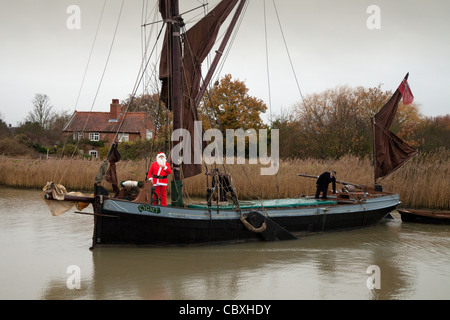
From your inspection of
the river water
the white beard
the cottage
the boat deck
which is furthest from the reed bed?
the cottage

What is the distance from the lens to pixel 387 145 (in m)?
17.2

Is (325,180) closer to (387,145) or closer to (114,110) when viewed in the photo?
(387,145)

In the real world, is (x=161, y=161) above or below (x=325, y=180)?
above

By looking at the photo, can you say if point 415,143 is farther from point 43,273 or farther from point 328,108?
point 43,273

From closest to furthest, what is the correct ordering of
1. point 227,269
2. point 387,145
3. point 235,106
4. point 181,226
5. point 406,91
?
1. point 227,269
2. point 181,226
3. point 387,145
4. point 406,91
5. point 235,106

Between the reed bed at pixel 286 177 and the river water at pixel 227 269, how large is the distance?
15.2 ft

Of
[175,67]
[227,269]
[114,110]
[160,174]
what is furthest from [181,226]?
[114,110]

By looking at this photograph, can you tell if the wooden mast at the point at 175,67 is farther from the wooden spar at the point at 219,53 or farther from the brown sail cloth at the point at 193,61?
the wooden spar at the point at 219,53

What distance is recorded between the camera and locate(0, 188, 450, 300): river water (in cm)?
830

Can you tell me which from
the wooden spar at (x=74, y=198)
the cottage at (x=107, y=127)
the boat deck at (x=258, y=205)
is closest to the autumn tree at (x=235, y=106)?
the cottage at (x=107, y=127)

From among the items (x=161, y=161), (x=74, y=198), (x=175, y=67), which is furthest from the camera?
(x=175, y=67)

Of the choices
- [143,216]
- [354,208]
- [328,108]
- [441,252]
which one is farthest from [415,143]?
[143,216]

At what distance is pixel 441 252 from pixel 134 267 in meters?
8.25

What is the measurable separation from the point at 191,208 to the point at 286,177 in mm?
9417
